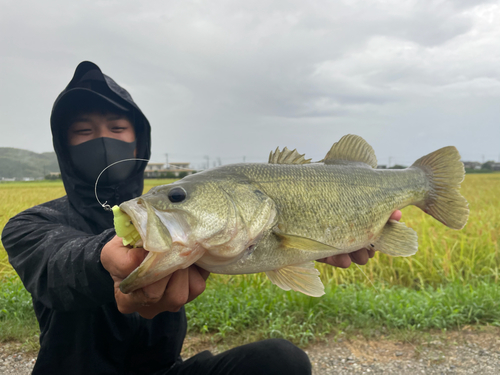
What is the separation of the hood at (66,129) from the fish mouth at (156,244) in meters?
1.75

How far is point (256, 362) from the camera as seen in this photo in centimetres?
261

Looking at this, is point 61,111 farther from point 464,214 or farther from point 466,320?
point 466,320

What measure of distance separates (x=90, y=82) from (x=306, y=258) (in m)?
2.53

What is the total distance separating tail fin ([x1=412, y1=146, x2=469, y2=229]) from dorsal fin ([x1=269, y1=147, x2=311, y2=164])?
1.16 metres

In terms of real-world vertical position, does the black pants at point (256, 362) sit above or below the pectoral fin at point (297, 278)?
below

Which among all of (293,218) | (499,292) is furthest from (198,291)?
(499,292)

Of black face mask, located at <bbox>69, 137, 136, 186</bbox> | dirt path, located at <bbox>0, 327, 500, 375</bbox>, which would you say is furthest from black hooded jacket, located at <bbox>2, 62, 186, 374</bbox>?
dirt path, located at <bbox>0, 327, 500, 375</bbox>

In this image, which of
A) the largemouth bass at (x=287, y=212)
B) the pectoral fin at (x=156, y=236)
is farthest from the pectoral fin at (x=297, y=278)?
the pectoral fin at (x=156, y=236)

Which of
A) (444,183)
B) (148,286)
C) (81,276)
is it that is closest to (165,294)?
(148,286)

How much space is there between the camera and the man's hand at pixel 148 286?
1.49 meters

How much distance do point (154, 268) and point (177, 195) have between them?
340 mm

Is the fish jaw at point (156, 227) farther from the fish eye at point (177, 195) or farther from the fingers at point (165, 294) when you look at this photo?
the fingers at point (165, 294)

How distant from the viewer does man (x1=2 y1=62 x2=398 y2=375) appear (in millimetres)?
1683

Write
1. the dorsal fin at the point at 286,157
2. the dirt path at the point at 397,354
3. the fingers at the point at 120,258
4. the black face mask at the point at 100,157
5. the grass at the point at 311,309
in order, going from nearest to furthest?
1. the fingers at the point at 120,258
2. the dorsal fin at the point at 286,157
3. the black face mask at the point at 100,157
4. the dirt path at the point at 397,354
5. the grass at the point at 311,309
